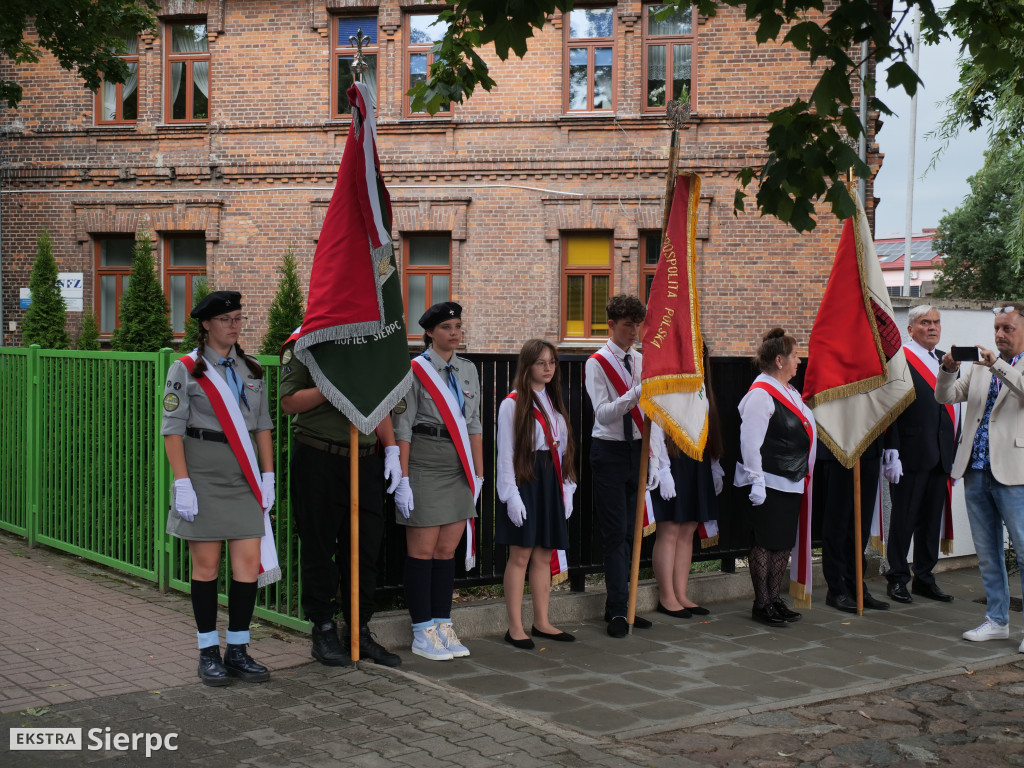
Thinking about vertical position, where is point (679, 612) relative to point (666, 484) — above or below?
below

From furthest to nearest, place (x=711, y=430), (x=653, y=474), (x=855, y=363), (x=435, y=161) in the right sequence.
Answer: (x=435, y=161) < (x=855, y=363) < (x=711, y=430) < (x=653, y=474)

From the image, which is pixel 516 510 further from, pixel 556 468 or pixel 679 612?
pixel 679 612

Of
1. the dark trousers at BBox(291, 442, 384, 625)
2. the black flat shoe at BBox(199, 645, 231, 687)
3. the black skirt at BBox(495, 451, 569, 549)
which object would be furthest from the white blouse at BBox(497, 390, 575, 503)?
the black flat shoe at BBox(199, 645, 231, 687)

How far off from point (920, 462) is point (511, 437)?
12.0 feet

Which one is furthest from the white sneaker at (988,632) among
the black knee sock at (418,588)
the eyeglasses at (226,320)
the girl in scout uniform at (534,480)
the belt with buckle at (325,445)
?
the eyeglasses at (226,320)

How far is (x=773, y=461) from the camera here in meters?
7.63

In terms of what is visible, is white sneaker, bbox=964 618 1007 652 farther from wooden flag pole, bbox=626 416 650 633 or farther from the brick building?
the brick building

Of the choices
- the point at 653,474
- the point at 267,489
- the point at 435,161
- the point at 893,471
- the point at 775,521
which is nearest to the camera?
the point at 267,489

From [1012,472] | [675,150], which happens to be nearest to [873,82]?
[675,150]

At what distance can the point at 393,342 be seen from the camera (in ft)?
20.9

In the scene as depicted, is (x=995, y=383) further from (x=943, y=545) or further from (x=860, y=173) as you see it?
(x=860, y=173)

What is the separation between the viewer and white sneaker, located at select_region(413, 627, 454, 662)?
252 inches

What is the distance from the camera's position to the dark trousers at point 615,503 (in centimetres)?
725

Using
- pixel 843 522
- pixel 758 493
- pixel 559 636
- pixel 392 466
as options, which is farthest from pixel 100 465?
pixel 843 522
